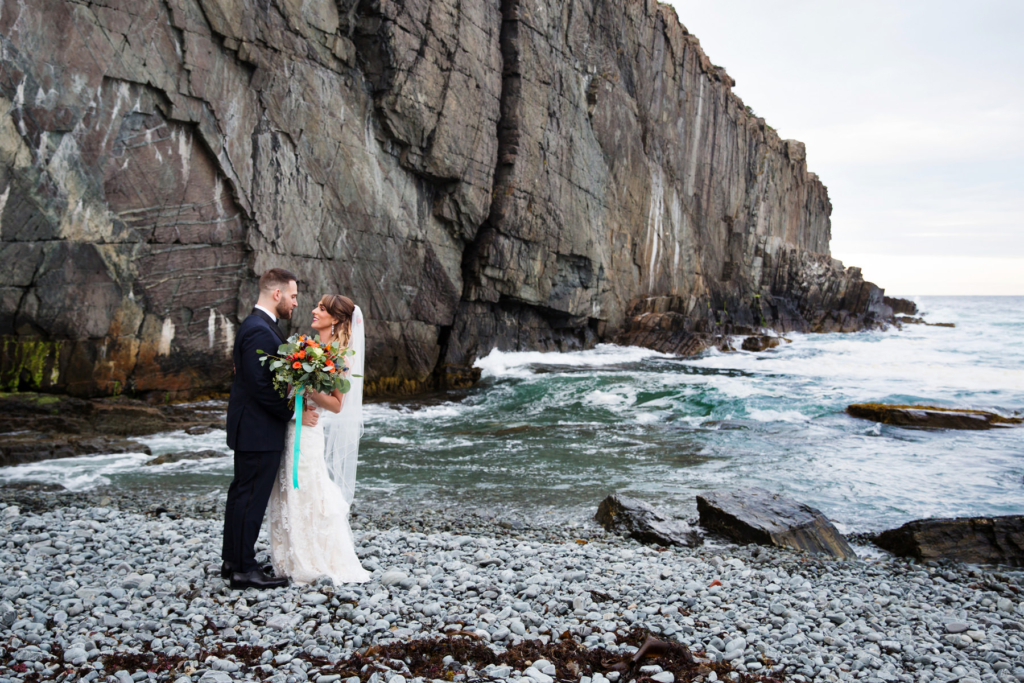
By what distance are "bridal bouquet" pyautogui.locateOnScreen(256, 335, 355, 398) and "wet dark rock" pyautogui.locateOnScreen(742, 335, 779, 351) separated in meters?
32.6

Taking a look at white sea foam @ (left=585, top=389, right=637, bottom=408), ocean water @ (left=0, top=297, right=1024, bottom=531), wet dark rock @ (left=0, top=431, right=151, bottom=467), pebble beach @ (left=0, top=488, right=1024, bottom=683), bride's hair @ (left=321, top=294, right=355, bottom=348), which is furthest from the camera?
white sea foam @ (left=585, top=389, right=637, bottom=408)

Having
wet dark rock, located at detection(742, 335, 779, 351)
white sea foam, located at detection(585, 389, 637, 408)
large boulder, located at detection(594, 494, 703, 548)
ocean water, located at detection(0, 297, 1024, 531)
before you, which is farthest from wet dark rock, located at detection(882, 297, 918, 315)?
large boulder, located at detection(594, 494, 703, 548)

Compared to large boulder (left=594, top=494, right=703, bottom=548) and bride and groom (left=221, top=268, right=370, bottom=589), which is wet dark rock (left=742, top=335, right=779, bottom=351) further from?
bride and groom (left=221, top=268, right=370, bottom=589)

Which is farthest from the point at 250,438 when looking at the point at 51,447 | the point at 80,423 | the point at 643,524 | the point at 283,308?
the point at 80,423

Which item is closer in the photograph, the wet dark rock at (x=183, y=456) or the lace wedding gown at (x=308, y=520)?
the lace wedding gown at (x=308, y=520)

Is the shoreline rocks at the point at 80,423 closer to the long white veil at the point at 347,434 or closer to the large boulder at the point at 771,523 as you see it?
the long white veil at the point at 347,434

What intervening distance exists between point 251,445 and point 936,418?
51.3ft

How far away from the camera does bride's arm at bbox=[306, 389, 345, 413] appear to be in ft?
16.9

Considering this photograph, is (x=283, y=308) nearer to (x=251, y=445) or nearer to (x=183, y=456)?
(x=251, y=445)

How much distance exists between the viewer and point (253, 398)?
503cm

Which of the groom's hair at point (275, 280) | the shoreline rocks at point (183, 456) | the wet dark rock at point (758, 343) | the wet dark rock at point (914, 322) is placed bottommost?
the shoreline rocks at point (183, 456)

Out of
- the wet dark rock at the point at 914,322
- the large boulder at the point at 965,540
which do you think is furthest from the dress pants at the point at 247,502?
the wet dark rock at the point at 914,322

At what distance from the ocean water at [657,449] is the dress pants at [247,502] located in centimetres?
438

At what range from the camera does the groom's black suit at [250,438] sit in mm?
5004
